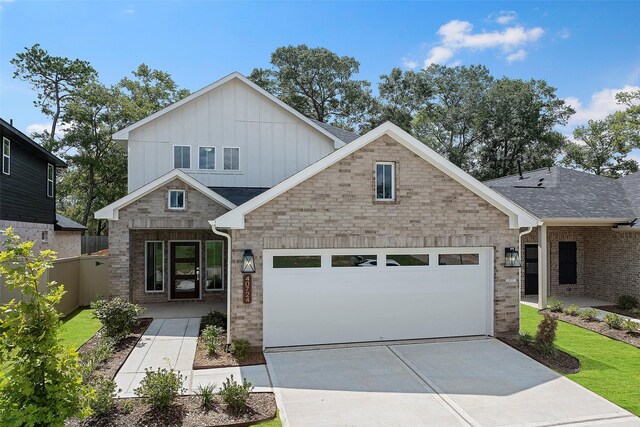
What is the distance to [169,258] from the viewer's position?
49.4 ft

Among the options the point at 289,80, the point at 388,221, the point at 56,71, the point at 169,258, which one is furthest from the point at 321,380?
the point at 289,80

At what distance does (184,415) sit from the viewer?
20.6 ft

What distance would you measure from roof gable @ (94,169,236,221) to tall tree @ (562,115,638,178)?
37577mm

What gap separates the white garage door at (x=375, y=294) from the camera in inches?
375

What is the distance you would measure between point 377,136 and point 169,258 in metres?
9.26

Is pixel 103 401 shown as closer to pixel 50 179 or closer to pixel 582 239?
pixel 582 239

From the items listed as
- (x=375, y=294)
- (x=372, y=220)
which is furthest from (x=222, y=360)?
(x=372, y=220)

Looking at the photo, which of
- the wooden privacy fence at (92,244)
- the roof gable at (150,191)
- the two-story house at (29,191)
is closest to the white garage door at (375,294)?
the roof gable at (150,191)

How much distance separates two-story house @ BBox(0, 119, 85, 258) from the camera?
1522cm

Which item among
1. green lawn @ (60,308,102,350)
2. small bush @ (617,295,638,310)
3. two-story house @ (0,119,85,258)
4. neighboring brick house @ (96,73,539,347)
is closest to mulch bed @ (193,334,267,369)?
neighboring brick house @ (96,73,539,347)

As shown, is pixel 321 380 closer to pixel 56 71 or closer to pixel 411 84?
pixel 56 71

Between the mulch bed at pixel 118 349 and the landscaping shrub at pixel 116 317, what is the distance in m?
0.24

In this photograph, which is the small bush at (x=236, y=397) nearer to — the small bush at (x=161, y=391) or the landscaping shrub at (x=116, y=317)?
the small bush at (x=161, y=391)

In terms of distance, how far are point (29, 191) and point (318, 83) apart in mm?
31193
